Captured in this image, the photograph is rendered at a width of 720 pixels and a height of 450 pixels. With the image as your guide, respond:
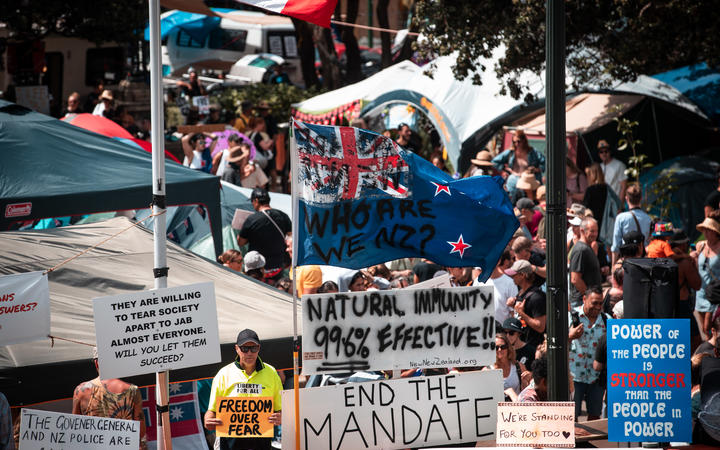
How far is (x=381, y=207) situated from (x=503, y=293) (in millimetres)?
3107

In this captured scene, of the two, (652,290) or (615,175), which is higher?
(615,175)

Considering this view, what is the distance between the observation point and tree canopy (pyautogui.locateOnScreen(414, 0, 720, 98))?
46.3 feet

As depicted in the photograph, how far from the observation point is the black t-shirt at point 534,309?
9.26 meters

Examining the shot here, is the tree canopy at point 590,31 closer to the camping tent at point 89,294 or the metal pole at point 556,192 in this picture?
the camping tent at point 89,294

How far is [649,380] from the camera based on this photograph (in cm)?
669

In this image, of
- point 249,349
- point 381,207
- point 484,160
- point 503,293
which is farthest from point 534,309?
point 484,160

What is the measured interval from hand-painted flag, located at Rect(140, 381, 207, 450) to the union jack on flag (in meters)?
2.36

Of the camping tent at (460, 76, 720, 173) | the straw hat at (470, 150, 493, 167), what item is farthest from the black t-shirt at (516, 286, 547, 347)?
the camping tent at (460, 76, 720, 173)

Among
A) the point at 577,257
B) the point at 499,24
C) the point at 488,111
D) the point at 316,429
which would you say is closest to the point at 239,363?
the point at 316,429

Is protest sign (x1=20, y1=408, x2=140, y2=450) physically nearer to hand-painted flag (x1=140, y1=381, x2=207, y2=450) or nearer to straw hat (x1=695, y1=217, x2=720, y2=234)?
hand-painted flag (x1=140, y1=381, x2=207, y2=450)

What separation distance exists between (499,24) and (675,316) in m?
8.63

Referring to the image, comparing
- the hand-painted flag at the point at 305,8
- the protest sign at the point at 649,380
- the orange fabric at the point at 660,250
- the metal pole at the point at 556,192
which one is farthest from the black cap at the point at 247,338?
the orange fabric at the point at 660,250

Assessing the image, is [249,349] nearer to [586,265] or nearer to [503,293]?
[503,293]

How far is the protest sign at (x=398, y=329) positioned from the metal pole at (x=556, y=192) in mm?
510
